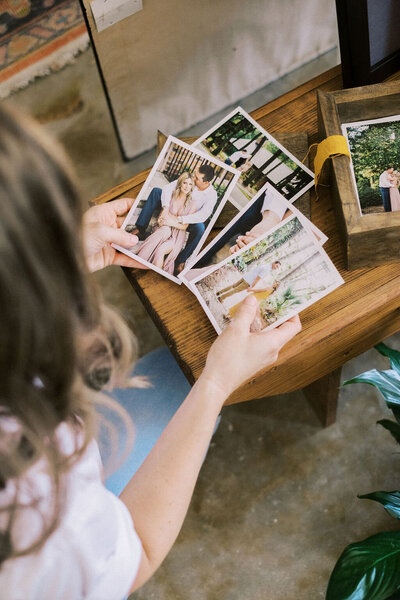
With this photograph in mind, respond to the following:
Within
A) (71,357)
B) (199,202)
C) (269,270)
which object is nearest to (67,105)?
(199,202)

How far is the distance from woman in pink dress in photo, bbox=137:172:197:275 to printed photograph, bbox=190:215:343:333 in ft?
0.25

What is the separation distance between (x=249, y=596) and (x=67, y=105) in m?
1.81

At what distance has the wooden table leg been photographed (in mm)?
1409

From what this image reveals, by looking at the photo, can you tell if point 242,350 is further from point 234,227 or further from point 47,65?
point 47,65

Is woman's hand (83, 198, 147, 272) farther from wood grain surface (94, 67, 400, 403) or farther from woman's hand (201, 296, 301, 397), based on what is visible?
woman's hand (201, 296, 301, 397)

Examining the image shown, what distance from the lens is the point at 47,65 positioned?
2.34 metres

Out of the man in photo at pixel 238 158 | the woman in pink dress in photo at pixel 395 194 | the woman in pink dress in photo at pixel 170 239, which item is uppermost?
the man in photo at pixel 238 158

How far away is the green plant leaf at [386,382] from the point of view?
1.08 m

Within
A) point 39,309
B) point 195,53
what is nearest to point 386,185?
point 39,309

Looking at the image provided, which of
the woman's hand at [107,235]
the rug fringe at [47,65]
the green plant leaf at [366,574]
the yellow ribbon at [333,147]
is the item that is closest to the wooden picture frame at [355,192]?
the yellow ribbon at [333,147]

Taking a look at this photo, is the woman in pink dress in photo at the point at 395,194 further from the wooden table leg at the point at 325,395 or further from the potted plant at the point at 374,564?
the wooden table leg at the point at 325,395

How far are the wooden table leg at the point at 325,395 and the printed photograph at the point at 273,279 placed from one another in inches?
15.0

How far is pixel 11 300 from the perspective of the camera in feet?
1.83

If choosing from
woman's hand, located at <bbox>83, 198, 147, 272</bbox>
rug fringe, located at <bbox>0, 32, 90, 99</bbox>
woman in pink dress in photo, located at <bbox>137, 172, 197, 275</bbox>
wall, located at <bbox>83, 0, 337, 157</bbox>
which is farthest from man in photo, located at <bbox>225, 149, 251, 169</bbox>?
rug fringe, located at <bbox>0, 32, 90, 99</bbox>
